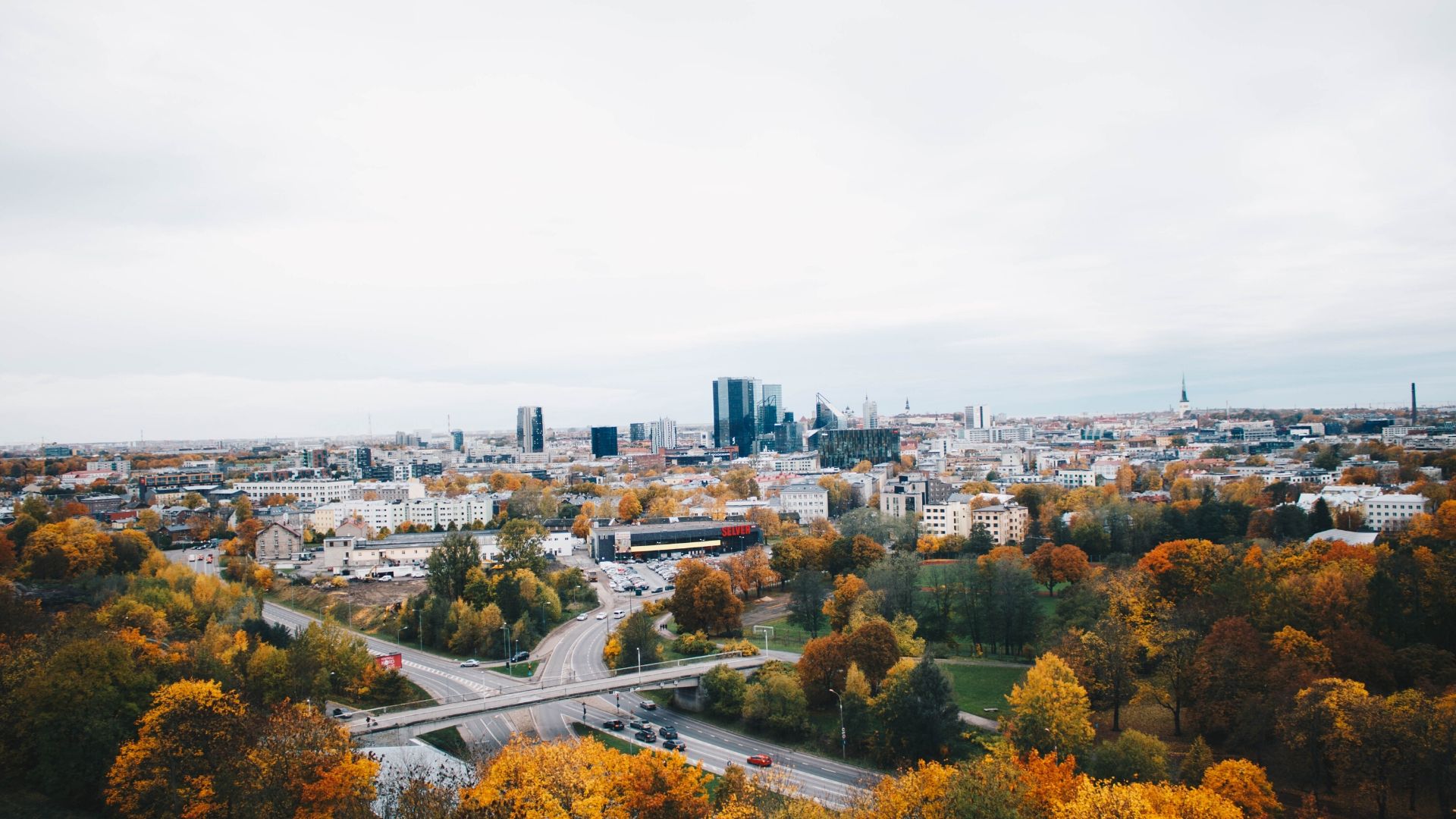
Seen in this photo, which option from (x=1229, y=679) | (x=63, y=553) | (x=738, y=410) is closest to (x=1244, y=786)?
(x=1229, y=679)

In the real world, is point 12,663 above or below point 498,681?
above

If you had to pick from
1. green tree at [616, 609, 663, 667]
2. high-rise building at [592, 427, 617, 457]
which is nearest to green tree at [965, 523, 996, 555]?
green tree at [616, 609, 663, 667]

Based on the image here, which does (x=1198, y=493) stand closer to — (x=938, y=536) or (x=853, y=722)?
(x=938, y=536)

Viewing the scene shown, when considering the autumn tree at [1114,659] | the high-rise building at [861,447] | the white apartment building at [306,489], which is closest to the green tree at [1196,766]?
the autumn tree at [1114,659]

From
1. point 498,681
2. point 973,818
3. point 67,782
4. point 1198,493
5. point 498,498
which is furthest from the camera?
point 498,498

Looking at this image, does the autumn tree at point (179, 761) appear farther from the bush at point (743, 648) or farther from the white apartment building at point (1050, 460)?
the white apartment building at point (1050, 460)

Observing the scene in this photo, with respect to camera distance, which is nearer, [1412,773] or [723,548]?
[1412,773]

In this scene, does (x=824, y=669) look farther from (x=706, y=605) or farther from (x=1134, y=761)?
(x=1134, y=761)

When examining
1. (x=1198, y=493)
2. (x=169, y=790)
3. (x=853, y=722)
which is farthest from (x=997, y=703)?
(x=1198, y=493)
